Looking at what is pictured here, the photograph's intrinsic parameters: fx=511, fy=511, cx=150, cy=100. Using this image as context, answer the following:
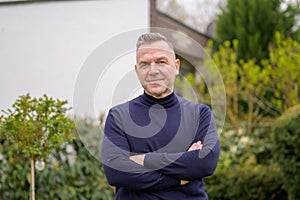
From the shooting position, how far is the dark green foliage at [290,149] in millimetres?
4148

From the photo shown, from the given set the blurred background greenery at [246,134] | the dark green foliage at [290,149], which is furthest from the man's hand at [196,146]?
the dark green foliage at [290,149]

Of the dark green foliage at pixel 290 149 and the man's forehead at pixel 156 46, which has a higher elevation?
the man's forehead at pixel 156 46

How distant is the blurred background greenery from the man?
73.7 inches

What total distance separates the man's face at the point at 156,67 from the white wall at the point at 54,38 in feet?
11.9

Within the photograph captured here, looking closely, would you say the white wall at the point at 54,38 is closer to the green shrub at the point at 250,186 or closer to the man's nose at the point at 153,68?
the green shrub at the point at 250,186

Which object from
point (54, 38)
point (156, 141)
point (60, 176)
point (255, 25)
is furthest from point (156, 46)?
point (255, 25)

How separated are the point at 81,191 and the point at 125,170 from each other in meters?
2.76

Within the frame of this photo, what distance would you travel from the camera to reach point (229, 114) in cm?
745

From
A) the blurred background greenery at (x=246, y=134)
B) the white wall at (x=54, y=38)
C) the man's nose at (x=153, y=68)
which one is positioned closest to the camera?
the man's nose at (x=153, y=68)

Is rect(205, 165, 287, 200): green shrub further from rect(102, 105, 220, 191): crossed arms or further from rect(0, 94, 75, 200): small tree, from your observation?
rect(102, 105, 220, 191): crossed arms

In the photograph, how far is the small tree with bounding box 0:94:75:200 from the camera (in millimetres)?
3158

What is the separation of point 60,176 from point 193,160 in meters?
2.88

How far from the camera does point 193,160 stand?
2293 mm

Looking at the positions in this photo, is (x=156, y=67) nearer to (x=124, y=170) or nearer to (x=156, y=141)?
(x=156, y=141)
